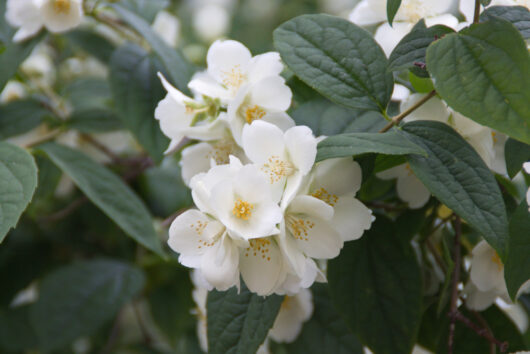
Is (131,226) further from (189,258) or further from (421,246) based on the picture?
(421,246)

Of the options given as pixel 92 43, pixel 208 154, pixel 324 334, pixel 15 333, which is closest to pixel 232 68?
pixel 208 154

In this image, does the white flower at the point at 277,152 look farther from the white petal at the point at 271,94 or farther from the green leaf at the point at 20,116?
the green leaf at the point at 20,116

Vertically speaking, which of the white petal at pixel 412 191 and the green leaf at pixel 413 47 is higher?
the green leaf at pixel 413 47

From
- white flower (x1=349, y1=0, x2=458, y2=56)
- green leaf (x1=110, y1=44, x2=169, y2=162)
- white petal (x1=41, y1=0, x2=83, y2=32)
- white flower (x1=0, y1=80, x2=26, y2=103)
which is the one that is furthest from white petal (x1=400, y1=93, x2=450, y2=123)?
white flower (x1=0, y1=80, x2=26, y2=103)

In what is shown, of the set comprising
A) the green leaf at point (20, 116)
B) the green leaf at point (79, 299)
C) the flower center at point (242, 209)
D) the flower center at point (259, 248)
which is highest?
the flower center at point (242, 209)

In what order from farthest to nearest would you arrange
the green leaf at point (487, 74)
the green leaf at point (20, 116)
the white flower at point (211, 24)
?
1. the white flower at point (211, 24)
2. the green leaf at point (20, 116)
3. the green leaf at point (487, 74)

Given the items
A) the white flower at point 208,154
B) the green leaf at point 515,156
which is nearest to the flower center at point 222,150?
the white flower at point 208,154

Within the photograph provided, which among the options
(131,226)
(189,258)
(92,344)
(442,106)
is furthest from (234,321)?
(92,344)

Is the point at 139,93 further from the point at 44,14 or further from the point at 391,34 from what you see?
the point at 391,34
